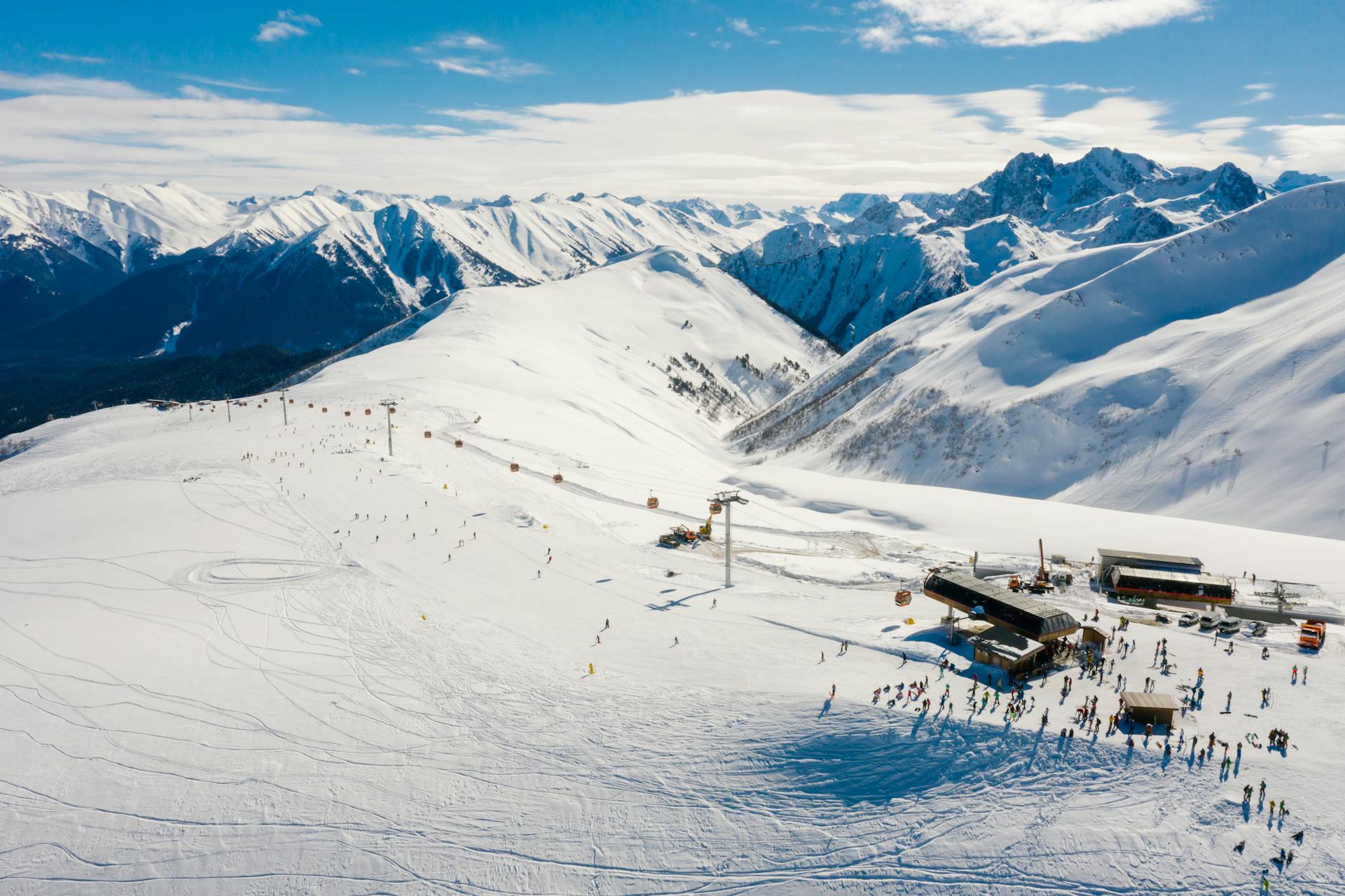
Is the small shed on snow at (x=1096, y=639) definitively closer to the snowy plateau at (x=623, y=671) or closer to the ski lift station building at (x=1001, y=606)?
the ski lift station building at (x=1001, y=606)

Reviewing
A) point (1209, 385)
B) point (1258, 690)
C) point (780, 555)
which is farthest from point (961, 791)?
point (1209, 385)

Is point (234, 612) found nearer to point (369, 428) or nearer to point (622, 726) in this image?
point (622, 726)

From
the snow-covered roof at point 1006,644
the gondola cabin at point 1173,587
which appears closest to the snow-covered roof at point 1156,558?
the gondola cabin at point 1173,587

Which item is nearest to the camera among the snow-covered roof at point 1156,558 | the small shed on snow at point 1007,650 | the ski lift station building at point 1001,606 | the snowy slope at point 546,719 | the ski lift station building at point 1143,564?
the snowy slope at point 546,719

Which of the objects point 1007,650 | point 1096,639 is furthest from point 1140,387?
point 1007,650

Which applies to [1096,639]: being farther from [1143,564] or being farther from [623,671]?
[623,671]

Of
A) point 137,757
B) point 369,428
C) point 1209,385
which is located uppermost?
point 1209,385
